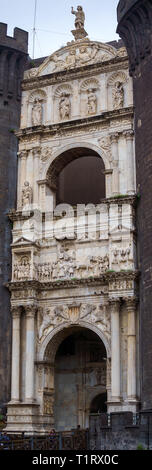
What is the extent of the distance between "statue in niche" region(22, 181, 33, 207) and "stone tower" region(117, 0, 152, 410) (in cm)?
498

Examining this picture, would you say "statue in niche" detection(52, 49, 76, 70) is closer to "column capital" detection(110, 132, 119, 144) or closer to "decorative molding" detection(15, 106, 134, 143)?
"decorative molding" detection(15, 106, 134, 143)

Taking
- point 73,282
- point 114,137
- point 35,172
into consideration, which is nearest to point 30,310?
point 73,282

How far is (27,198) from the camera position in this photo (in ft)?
102

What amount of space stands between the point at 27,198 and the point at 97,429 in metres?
11.3

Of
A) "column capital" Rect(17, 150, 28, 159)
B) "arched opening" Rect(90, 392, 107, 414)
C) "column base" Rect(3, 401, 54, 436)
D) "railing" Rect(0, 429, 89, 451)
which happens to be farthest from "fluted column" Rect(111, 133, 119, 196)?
"railing" Rect(0, 429, 89, 451)

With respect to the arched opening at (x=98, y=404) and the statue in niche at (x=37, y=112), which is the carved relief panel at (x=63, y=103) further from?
the arched opening at (x=98, y=404)

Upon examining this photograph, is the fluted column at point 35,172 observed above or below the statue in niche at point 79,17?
below

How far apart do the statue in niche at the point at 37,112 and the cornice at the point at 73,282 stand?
7.46 metres

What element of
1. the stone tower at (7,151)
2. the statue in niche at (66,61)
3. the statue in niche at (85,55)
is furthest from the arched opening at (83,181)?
the statue in niche at (85,55)

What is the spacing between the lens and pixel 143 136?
2847cm

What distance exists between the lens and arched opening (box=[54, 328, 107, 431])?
3100cm

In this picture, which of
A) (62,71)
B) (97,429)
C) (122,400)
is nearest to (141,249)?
(122,400)

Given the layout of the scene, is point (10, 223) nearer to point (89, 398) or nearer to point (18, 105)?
point (18, 105)

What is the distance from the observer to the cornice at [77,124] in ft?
99.1
